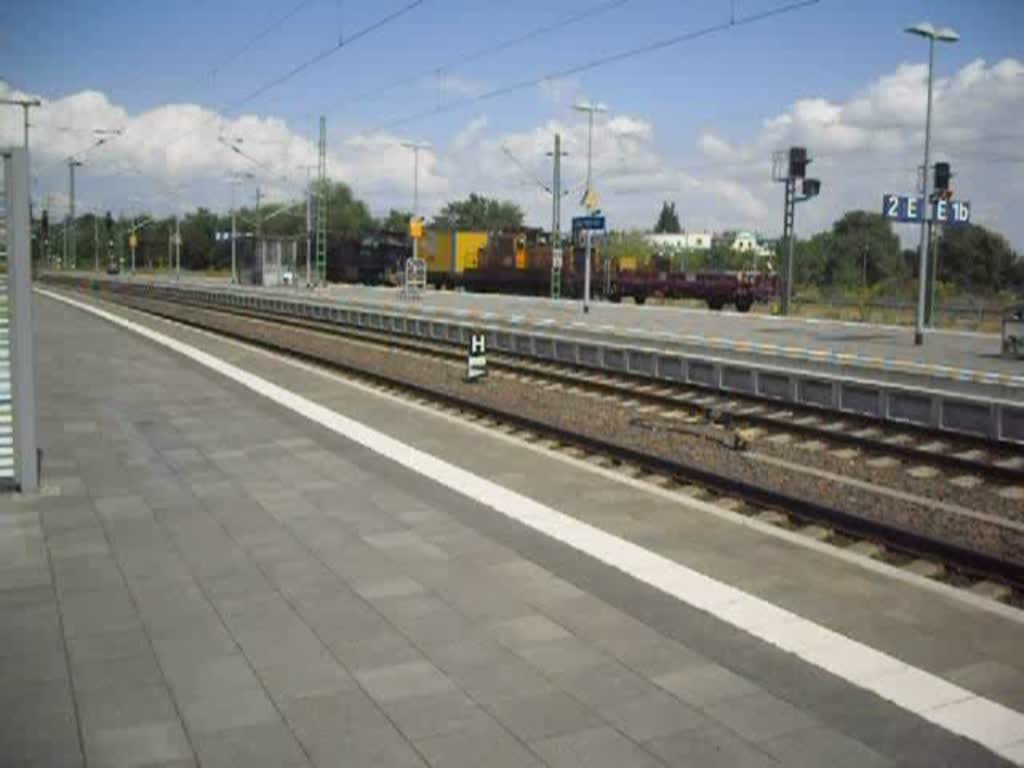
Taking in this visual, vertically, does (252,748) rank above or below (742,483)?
below

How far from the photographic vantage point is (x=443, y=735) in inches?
160

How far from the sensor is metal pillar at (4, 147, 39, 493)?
25.6 ft

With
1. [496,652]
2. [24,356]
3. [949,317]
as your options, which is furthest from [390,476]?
[949,317]

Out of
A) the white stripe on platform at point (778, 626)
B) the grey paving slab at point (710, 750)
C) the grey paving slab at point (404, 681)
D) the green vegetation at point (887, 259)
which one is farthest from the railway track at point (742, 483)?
the green vegetation at point (887, 259)

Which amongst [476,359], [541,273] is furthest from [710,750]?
[541,273]

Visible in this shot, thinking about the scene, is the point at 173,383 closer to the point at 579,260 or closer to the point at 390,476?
the point at 390,476

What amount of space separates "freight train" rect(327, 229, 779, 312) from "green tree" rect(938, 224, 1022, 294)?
33.9 meters

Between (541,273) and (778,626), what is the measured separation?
47884mm

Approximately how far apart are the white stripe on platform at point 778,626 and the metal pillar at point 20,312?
3316 millimetres

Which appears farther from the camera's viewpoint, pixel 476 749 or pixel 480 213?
pixel 480 213

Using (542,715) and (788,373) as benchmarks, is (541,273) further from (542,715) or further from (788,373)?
(542,715)

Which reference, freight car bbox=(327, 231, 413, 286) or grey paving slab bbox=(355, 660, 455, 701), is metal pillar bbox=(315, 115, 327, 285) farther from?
grey paving slab bbox=(355, 660, 455, 701)

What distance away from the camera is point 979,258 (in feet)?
251

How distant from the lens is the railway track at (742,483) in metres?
6.82
